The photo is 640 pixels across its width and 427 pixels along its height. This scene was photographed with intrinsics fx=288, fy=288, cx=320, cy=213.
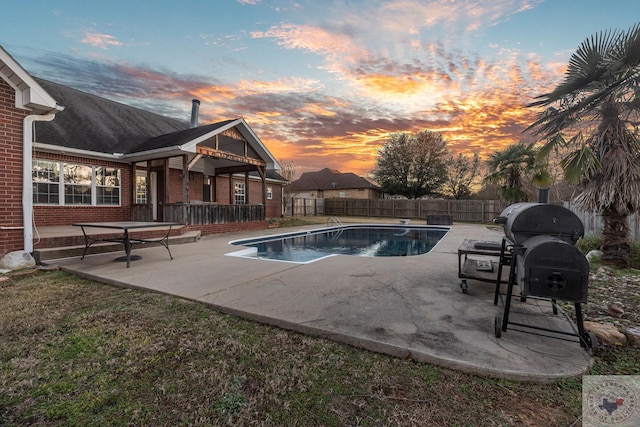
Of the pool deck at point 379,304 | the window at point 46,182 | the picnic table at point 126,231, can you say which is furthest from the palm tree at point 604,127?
the window at point 46,182

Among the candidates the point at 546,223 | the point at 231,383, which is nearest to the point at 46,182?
the point at 231,383

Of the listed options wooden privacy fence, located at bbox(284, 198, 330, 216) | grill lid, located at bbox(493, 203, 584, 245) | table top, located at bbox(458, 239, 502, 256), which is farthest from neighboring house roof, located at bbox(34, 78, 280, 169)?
wooden privacy fence, located at bbox(284, 198, 330, 216)

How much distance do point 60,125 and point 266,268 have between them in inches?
402

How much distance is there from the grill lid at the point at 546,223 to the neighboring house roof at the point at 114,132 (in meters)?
9.71

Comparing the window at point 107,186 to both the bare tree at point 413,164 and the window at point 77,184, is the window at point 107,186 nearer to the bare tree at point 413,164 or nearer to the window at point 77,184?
the window at point 77,184

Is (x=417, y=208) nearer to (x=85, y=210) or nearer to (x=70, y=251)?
(x=85, y=210)

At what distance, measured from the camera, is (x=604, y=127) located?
579 cm

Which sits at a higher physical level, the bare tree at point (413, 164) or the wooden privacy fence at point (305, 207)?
the bare tree at point (413, 164)

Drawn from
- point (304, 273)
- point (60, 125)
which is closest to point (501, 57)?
point (304, 273)

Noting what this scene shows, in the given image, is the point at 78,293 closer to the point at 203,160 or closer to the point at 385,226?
the point at 203,160

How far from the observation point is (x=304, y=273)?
5.21 metres

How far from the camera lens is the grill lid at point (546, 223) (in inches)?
106

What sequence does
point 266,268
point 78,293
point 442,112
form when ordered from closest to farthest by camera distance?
point 78,293
point 266,268
point 442,112

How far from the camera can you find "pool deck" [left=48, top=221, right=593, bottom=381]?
239 cm
